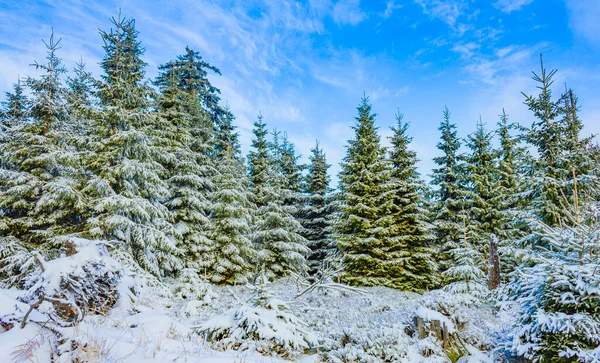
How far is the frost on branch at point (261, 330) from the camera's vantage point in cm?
433

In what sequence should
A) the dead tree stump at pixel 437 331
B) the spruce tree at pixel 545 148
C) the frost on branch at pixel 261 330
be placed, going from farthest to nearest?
the spruce tree at pixel 545 148 < the dead tree stump at pixel 437 331 < the frost on branch at pixel 261 330

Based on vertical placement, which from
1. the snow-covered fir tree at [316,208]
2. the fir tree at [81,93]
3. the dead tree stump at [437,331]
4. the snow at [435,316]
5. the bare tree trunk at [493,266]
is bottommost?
the dead tree stump at [437,331]

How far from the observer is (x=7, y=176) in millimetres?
10219

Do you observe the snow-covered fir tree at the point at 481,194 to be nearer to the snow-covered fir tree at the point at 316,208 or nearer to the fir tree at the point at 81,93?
the snow-covered fir tree at the point at 316,208

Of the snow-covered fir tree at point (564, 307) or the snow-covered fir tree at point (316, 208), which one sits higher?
the snow-covered fir tree at point (316, 208)

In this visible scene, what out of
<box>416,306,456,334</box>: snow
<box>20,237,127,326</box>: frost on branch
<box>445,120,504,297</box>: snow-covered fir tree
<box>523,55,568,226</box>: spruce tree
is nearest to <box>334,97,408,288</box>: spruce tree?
<box>445,120,504,297</box>: snow-covered fir tree

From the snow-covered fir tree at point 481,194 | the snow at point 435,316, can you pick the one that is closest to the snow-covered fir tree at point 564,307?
the snow at point 435,316

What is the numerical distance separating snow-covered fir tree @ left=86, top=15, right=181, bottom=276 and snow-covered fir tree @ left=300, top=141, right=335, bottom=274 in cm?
971

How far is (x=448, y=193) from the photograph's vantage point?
17594 mm

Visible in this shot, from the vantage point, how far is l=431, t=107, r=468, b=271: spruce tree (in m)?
16.3

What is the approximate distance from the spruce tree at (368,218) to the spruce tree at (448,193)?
9.99 ft

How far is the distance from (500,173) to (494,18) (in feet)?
28.9

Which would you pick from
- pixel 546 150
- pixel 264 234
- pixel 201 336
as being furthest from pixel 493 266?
pixel 264 234

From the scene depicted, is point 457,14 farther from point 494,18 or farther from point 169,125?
point 169,125
